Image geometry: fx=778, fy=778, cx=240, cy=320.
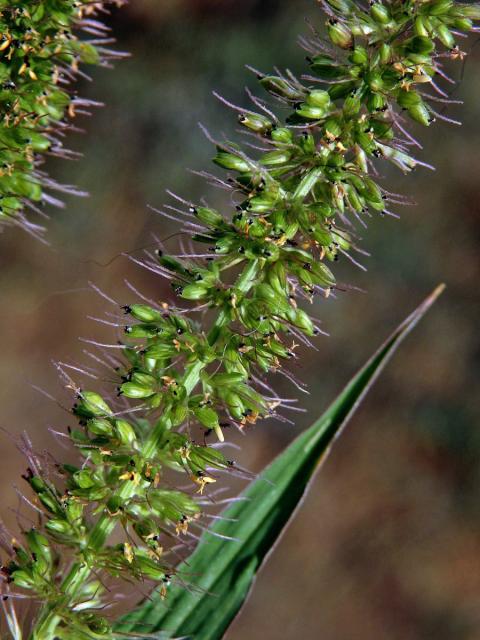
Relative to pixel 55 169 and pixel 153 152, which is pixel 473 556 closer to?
pixel 153 152

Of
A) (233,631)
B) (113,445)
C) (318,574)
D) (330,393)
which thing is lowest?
(233,631)

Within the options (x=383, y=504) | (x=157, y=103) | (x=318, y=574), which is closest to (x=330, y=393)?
(x=383, y=504)

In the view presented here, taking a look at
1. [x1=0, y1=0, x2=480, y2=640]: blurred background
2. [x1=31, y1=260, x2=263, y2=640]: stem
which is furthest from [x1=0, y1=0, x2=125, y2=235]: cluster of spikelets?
[x1=0, y1=0, x2=480, y2=640]: blurred background

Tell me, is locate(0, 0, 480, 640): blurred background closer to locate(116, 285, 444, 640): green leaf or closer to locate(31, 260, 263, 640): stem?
locate(116, 285, 444, 640): green leaf

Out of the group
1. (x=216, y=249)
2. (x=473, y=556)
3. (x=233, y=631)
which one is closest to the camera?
(x=216, y=249)

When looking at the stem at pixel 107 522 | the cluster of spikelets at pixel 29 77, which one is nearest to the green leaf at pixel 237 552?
the stem at pixel 107 522

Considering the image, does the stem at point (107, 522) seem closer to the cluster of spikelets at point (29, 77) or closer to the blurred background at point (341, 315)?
the cluster of spikelets at point (29, 77)
